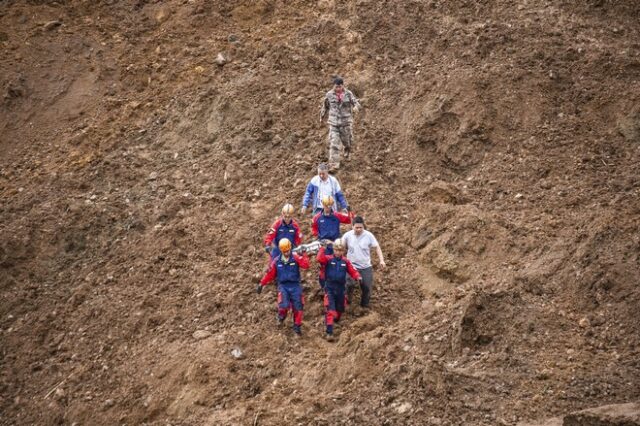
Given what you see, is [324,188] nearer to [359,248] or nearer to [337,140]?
[359,248]

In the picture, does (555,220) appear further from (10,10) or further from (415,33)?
(10,10)

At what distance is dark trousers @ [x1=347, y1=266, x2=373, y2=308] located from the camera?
1155cm

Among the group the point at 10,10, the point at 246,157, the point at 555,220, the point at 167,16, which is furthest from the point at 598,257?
the point at 10,10

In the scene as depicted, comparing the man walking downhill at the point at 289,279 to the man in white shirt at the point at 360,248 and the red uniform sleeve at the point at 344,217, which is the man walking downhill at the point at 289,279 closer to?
the man in white shirt at the point at 360,248

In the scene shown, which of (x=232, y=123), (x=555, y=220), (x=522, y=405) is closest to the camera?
(x=522, y=405)

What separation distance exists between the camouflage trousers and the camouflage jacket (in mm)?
130

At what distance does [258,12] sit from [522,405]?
1236 cm

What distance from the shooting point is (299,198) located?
14.3 meters

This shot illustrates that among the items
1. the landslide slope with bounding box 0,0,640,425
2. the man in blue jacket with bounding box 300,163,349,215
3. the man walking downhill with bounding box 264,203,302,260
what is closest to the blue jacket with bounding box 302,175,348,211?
the man in blue jacket with bounding box 300,163,349,215

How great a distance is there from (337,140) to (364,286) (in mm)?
3558

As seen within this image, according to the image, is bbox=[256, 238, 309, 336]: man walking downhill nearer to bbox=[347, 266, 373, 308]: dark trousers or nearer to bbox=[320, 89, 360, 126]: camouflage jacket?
bbox=[347, 266, 373, 308]: dark trousers

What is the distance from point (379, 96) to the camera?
16.0 m

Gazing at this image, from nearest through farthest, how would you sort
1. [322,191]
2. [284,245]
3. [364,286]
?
[284,245] → [364,286] → [322,191]

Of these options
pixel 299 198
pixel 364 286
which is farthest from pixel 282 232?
pixel 299 198
